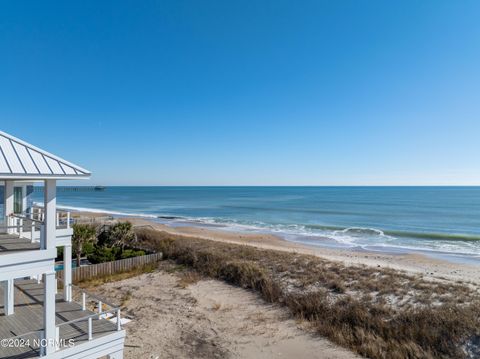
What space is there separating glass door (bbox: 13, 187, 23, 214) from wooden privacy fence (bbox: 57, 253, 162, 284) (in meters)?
5.48

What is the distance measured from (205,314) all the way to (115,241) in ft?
37.8

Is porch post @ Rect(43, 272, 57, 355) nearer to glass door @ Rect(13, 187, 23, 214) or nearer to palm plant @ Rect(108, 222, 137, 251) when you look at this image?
glass door @ Rect(13, 187, 23, 214)

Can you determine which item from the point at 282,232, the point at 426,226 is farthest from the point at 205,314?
the point at 426,226

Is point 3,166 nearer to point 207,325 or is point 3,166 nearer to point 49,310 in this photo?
point 49,310

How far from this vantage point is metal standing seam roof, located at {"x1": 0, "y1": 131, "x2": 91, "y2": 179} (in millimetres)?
5641

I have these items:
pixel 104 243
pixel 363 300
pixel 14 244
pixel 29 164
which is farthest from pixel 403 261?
pixel 29 164

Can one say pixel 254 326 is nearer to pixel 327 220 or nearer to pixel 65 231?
pixel 65 231

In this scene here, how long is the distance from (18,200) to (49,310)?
22.1ft

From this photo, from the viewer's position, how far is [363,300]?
12.4m

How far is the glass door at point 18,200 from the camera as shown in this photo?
1108cm

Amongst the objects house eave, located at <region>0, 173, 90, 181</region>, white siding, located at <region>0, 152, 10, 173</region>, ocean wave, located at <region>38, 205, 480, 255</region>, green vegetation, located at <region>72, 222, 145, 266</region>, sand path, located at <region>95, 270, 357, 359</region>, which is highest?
white siding, located at <region>0, 152, 10, 173</region>

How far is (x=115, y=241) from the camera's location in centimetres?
2102

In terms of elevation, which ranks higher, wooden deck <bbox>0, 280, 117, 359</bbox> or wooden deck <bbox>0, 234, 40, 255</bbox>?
wooden deck <bbox>0, 234, 40, 255</bbox>

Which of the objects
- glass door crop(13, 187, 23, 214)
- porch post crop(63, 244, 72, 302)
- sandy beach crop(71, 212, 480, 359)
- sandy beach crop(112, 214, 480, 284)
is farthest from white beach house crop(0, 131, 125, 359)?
sandy beach crop(112, 214, 480, 284)
